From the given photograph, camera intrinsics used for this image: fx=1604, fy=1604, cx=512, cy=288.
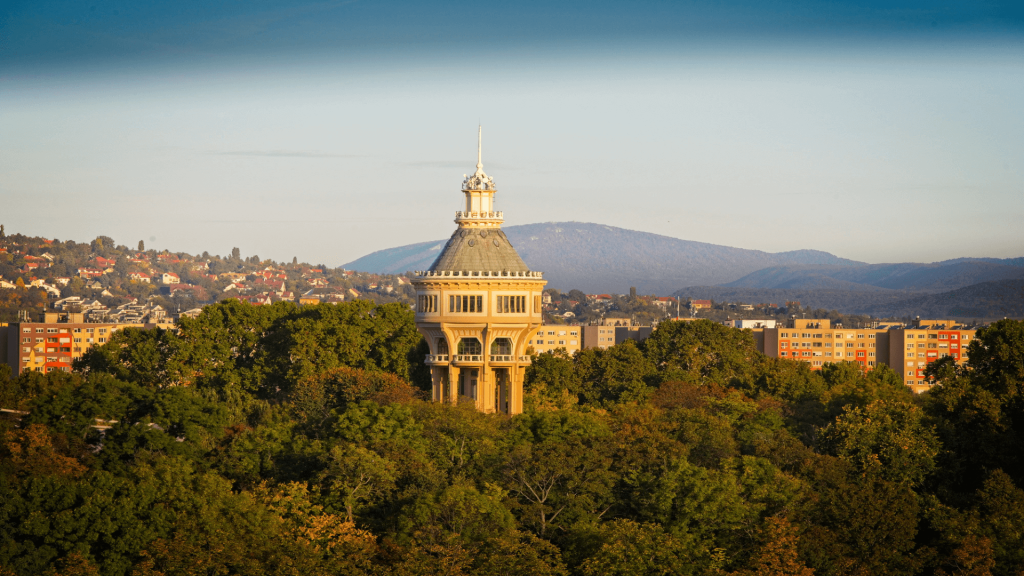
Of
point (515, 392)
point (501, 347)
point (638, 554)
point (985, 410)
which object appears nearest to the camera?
point (638, 554)

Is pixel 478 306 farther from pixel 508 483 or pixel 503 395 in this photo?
pixel 508 483

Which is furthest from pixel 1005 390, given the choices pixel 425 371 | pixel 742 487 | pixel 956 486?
pixel 425 371

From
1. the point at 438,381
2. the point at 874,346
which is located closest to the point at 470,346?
the point at 438,381

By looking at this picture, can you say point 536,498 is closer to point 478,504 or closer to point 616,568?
point 478,504

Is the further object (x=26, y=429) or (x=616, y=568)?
(x=26, y=429)

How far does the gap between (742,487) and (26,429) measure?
27.4 metres

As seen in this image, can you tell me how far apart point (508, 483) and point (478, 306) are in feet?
47.2

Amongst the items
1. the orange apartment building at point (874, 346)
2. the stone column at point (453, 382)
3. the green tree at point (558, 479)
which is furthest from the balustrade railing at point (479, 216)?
the orange apartment building at point (874, 346)

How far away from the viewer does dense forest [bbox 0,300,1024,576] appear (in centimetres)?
5219

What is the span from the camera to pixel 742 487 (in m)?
56.7

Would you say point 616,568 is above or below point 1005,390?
below

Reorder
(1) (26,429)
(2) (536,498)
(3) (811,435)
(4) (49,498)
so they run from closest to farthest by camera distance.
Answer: (4) (49,498), (2) (536,498), (1) (26,429), (3) (811,435)

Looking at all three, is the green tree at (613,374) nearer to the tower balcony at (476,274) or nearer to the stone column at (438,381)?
the stone column at (438,381)

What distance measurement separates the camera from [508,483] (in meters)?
58.6
